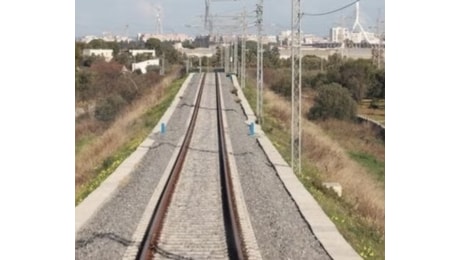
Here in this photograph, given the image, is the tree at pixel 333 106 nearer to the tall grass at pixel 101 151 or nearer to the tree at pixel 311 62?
the tall grass at pixel 101 151

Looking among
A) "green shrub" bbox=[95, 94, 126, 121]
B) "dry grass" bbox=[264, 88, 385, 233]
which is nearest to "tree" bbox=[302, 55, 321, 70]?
"green shrub" bbox=[95, 94, 126, 121]

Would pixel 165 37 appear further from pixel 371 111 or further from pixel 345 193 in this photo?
pixel 345 193

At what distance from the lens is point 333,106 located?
1667 inches

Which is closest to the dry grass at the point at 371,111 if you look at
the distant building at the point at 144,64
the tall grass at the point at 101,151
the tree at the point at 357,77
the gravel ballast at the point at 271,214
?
the tree at the point at 357,77

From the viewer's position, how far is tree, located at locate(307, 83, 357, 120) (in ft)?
138

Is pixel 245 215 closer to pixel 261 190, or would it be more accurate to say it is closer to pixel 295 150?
pixel 261 190

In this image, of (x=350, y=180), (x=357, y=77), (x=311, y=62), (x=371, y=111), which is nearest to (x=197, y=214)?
(x=350, y=180)

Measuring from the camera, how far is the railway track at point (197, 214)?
810 centimetres

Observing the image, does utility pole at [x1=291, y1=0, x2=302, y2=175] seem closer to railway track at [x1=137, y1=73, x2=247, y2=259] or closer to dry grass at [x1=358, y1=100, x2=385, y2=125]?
railway track at [x1=137, y1=73, x2=247, y2=259]

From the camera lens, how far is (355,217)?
1170 centimetres

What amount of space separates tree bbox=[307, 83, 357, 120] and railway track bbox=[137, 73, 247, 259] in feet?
79.3

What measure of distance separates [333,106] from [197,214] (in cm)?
3300

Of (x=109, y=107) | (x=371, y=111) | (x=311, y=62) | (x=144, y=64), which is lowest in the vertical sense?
(x=371, y=111)
